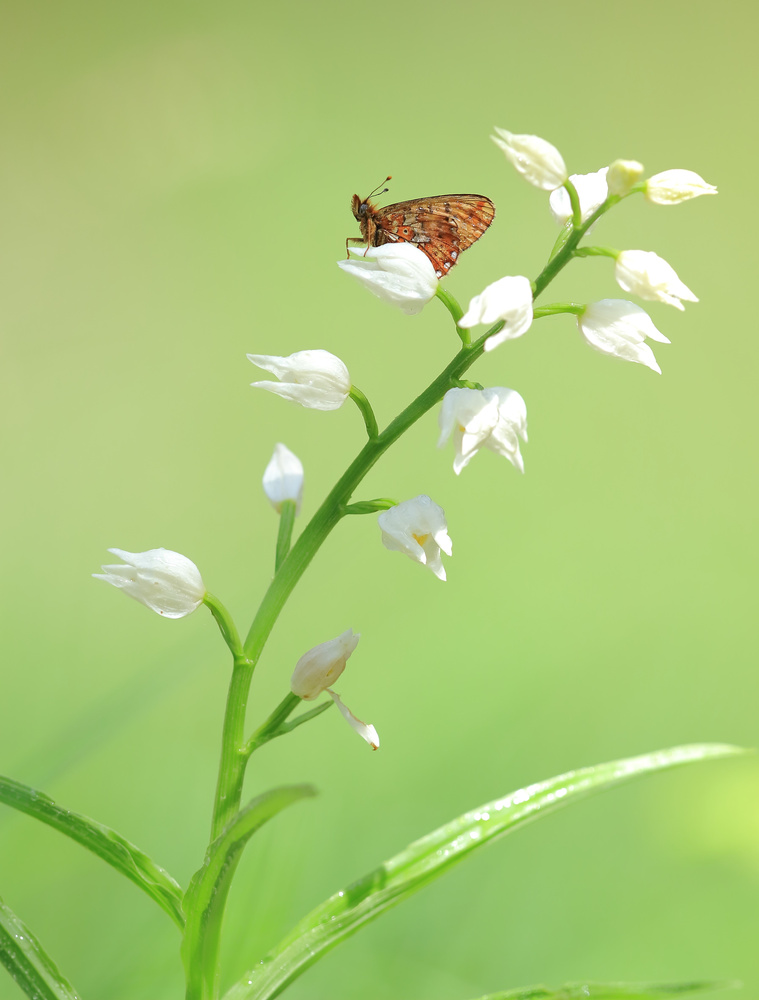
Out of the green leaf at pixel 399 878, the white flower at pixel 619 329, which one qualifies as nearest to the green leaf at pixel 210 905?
the green leaf at pixel 399 878

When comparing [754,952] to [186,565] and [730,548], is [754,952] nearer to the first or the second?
[730,548]

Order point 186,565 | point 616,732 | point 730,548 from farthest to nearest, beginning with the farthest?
point 730,548 < point 616,732 < point 186,565

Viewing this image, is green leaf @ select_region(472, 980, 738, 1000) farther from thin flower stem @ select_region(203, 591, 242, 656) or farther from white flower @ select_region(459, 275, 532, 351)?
white flower @ select_region(459, 275, 532, 351)

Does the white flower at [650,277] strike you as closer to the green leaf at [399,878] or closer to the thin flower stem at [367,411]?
the thin flower stem at [367,411]

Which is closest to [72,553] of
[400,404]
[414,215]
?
[400,404]

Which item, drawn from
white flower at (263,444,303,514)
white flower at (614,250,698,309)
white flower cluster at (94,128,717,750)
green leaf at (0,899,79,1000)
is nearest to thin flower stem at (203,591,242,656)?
white flower cluster at (94,128,717,750)
